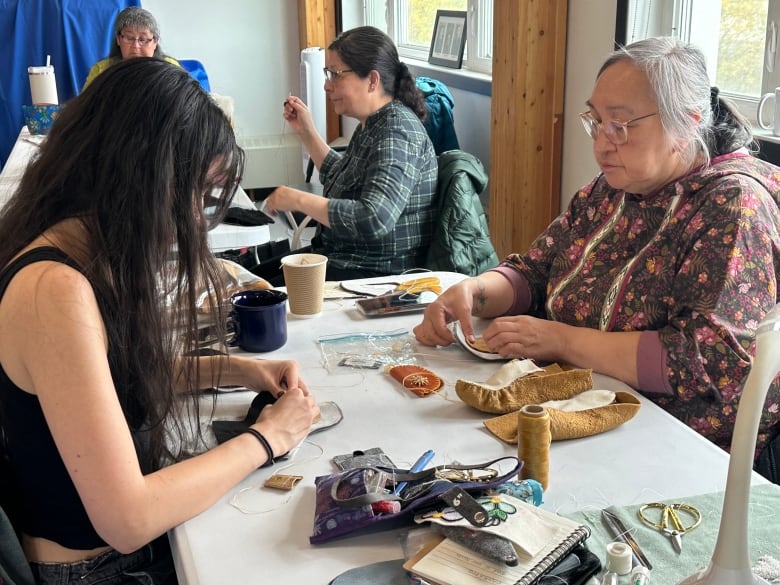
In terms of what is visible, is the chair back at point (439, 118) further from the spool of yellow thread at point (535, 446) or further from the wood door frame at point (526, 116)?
the spool of yellow thread at point (535, 446)

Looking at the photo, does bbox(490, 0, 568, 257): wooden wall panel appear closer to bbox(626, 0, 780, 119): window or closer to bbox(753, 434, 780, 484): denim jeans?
bbox(626, 0, 780, 119): window

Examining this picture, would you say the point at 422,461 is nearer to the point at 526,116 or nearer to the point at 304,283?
the point at 304,283

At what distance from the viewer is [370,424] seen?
125 centimetres

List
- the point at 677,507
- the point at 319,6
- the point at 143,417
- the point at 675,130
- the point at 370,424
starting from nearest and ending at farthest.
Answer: the point at 677,507 < the point at 143,417 < the point at 370,424 < the point at 675,130 < the point at 319,6

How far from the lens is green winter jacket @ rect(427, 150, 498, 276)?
8.39 feet

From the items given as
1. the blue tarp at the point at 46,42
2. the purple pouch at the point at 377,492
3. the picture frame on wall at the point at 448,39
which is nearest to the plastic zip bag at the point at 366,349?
the purple pouch at the point at 377,492

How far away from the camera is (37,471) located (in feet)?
3.54

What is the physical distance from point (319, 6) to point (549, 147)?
10.7ft

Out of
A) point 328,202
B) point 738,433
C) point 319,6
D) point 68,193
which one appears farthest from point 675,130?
point 319,6

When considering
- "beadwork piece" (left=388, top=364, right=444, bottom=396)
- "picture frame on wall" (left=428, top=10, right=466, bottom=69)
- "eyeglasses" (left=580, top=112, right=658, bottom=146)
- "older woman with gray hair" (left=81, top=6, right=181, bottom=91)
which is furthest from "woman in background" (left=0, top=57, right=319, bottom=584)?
"older woman with gray hair" (left=81, top=6, right=181, bottom=91)

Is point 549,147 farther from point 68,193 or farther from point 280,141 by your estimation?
point 280,141

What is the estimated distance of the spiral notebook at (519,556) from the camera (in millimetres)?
862

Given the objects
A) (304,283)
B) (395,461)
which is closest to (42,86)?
(304,283)

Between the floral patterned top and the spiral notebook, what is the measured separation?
52 cm
